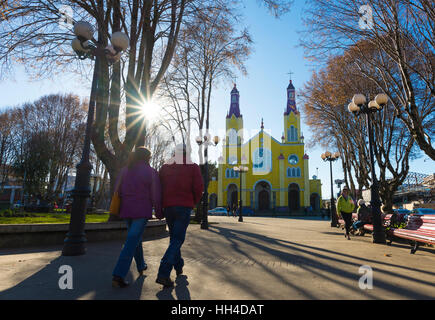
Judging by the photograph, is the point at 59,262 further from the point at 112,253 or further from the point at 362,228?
the point at 362,228

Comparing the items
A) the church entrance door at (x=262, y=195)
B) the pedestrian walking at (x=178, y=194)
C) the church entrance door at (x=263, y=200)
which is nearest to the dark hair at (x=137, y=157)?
the pedestrian walking at (x=178, y=194)

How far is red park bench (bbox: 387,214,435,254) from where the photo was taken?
17.4 ft

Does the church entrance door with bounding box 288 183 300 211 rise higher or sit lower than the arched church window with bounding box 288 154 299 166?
lower

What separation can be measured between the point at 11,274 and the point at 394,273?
5536 millimetres

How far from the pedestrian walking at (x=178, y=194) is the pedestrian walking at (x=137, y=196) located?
0.38 ft

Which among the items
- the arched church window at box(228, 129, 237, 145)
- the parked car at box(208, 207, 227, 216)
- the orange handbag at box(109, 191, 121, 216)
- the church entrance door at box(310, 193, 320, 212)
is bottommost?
the parked car at box(208, 207, 227, 216)

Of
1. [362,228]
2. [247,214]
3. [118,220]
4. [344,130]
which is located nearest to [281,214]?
[247,214]

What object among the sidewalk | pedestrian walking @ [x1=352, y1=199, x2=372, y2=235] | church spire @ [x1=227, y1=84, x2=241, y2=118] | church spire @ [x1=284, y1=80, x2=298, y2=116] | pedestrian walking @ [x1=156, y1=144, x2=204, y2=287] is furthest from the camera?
church spire @ [x1=227, y1=84, x2=241, y2=118]

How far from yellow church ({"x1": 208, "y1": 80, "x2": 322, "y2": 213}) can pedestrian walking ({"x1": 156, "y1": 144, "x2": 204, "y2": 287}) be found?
37.1 metres

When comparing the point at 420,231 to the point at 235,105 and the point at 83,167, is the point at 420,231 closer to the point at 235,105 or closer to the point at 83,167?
the point at 83,167

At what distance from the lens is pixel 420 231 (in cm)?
586

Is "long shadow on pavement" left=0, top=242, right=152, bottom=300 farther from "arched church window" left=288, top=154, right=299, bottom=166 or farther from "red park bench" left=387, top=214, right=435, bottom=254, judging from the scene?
"arched church window" left=288, top=154, right=299, bottom=166

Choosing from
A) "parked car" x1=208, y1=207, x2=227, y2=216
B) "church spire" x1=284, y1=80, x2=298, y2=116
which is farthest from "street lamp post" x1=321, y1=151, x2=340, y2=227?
"church spire" x1=284, y1=80, x2=298, y2=116

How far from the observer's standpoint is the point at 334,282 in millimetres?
3404
